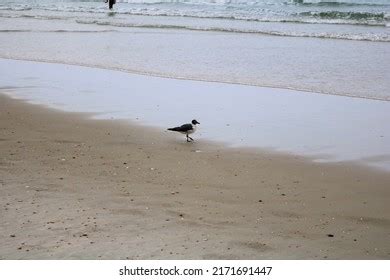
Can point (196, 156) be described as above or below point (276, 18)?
above

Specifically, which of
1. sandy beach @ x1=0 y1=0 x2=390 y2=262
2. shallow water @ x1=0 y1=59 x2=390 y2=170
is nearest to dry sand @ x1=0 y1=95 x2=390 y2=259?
sandy beach @ x1=0 y1=0 x2=390 y2=262

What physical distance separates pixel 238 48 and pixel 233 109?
7.62 meters

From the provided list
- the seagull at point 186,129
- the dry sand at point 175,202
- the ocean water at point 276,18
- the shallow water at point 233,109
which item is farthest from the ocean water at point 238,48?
the dry sand at point 175,202

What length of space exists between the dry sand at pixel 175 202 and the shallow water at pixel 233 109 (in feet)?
1.79

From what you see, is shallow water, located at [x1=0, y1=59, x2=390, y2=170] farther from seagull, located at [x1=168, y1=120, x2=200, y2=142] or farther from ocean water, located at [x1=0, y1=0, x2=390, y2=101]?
ocean water, located at [x1=0, y1=0, x2=390, y2=101]

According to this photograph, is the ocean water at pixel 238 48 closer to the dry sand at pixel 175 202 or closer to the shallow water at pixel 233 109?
the shallow water at pixel 233 109

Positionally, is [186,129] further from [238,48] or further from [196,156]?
[238,48]

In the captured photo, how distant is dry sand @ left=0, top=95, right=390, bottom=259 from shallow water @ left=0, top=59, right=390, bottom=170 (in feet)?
1.79

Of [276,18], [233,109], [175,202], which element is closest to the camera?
[175,202]

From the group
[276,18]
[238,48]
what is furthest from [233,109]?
[276,18]

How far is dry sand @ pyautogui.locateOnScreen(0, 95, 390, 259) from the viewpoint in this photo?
4145 millimetres

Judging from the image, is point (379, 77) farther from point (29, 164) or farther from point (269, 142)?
point (29, 164)

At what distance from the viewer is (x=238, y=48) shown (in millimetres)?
16203
